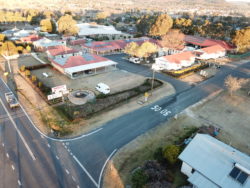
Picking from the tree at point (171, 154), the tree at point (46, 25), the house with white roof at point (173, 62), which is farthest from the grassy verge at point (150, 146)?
the tree at point (46, 25)

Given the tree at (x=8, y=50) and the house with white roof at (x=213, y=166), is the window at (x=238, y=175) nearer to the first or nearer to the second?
the house with white roof at (x=213, y=166)

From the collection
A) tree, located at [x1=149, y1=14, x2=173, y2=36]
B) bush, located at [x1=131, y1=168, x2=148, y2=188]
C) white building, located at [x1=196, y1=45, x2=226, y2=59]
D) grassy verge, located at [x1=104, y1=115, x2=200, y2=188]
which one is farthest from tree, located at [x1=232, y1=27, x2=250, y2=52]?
bush, located at [x1=131, y1=168, x2=148, y2=188]

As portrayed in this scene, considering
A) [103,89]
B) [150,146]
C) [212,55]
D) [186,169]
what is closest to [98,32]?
[212,55]

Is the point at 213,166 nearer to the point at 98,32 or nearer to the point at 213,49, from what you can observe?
the point at 213,49

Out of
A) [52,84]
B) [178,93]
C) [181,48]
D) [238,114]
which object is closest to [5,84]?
[52,84]

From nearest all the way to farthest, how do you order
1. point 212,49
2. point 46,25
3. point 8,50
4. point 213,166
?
point 213,166 < point 8,50 < point 212,49 < point 46,25
